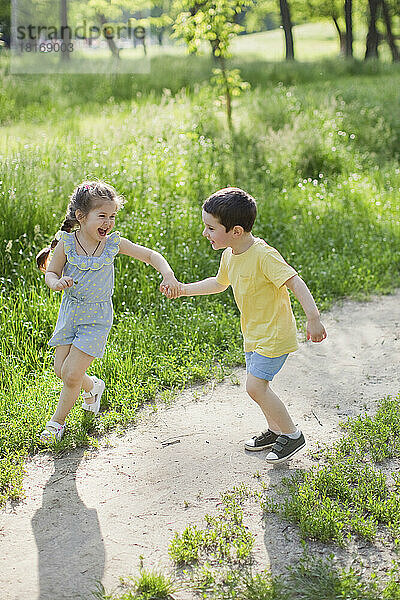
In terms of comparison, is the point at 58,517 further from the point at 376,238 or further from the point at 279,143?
the point at 279,143

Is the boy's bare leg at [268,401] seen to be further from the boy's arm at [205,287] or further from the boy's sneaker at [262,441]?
the boy's arm at [205,287]

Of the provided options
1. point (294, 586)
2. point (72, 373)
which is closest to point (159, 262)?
point (72, 373)

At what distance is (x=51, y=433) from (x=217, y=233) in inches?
66.4

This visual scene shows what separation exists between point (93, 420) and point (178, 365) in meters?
1.12

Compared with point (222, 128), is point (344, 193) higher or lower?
lower

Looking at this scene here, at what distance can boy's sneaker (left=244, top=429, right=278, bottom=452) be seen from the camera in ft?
14.2

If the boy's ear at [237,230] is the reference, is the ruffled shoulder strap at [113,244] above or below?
below

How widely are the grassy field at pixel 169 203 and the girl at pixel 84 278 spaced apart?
46cm

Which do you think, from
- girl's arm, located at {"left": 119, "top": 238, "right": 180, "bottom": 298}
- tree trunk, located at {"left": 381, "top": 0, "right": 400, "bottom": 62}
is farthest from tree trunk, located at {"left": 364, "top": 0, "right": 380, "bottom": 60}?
girl's arm, located at {"left": 119, "top": 238, "right": 180, "bottom": 298}

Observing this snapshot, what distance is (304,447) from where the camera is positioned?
436cm

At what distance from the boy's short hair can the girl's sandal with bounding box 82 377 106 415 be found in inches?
62.0

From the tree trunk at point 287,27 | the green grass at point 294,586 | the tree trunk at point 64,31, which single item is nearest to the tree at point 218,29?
the green grass at point 294,586

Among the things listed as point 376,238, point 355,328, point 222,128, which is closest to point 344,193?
point 376,238

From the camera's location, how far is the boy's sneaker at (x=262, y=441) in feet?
14.2
